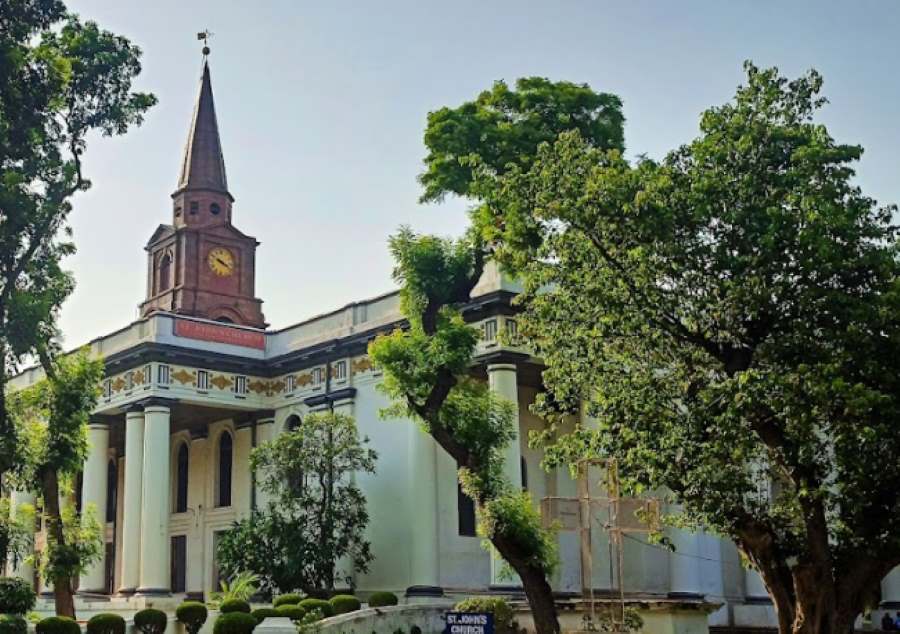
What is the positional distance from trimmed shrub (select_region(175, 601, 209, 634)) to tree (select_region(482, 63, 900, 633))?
1157 centimetres

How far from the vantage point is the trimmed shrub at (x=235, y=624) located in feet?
75.5

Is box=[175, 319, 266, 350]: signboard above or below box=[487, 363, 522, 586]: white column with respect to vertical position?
above

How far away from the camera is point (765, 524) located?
59.0 feet

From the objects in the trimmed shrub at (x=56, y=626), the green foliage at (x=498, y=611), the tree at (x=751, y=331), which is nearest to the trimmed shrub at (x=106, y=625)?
the trimmed shrub at (x=56, y=626)

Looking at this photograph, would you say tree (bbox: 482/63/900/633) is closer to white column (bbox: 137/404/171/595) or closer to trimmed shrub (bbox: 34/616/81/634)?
trimmed shrub (bbox: 34/616/81/634)

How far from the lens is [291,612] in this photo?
24.6m

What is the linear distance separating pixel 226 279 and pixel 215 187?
3421mm

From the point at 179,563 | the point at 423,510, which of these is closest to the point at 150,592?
the point at 179,563

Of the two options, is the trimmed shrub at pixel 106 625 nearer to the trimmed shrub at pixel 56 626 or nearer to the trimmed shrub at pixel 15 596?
the trimmed shrub at pixel 56 626

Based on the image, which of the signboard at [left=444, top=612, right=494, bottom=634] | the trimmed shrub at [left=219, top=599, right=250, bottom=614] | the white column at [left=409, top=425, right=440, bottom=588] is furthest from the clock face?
the signboard at [left=444, top=612, right=494, bottom=634]

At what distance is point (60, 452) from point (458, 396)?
8653 millimetres

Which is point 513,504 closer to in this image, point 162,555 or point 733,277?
point 733,277

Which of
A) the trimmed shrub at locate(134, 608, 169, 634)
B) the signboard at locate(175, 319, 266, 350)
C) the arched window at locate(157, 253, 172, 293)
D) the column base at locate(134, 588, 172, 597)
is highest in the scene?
the arched window at locate(157, 253, 172, 293)

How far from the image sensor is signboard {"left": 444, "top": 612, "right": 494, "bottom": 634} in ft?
59.3
